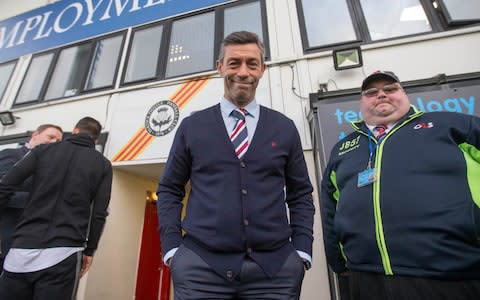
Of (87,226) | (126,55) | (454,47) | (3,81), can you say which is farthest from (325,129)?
(3,81)

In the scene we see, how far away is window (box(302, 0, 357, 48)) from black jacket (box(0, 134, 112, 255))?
3.04m

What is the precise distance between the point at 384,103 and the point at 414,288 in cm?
99

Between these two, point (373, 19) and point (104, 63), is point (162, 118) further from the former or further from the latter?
point (373, 19)

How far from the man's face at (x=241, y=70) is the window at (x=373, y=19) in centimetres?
258

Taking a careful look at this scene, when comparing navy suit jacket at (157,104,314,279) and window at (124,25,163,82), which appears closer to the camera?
navy suit jacket at (157,104,314,279)

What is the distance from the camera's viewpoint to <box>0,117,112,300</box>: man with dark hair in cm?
161

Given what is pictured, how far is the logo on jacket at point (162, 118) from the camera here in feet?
11.3

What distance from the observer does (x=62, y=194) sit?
5.80 ft

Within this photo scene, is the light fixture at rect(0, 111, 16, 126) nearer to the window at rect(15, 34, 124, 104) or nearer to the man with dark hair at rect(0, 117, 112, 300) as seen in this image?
the window at rect(15, 34, 124, 104)

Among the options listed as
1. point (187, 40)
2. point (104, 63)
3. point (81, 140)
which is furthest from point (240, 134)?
point (104, 63)

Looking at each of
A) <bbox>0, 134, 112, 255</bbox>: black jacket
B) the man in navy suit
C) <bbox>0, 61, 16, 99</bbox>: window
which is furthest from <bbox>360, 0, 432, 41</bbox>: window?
<bbox>0, 61, 16, 99</bbox>: window

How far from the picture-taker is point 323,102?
2842mm

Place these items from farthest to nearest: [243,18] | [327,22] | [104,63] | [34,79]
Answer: [34,79] < [104,63] < [243,18] < [327,22]

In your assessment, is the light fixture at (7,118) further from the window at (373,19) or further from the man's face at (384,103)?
the man's face at (384,103)
